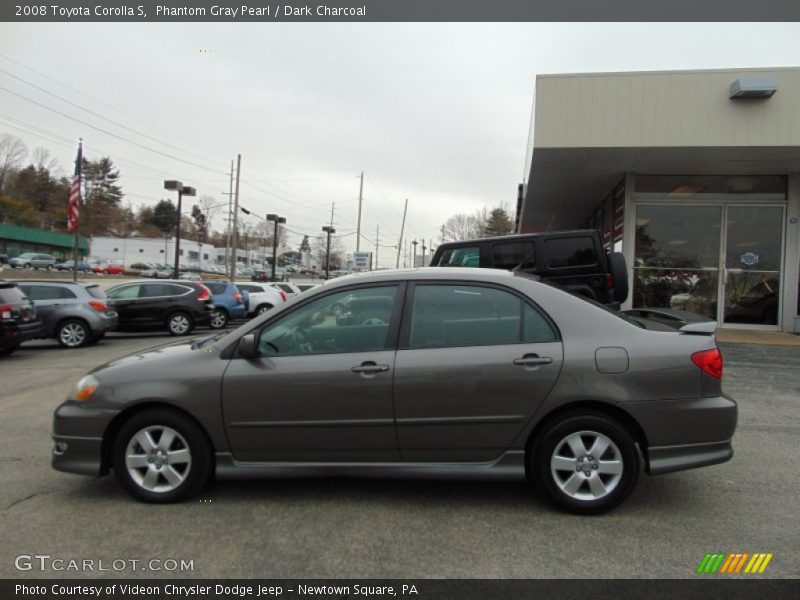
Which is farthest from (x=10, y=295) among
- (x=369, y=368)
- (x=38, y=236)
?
(x=38, y=236)

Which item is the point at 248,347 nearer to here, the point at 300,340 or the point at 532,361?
the point at 300,340

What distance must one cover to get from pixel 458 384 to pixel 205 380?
1680mm

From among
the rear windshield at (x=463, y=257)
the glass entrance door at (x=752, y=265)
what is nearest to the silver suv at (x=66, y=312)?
the rear windshield at (x=463, y=257)

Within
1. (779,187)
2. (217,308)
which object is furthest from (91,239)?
(779,187)

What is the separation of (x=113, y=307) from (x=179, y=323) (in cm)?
162

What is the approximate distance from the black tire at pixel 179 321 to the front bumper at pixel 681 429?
1310 cm

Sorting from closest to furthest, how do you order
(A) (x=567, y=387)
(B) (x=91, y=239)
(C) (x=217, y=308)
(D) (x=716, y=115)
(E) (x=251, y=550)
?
(E) (x=251, y=550) < (A) (x=567, y=387) < (D) (x=716, y=115) < (C) (x=217, y=308) < (B) (x=91, y=239)

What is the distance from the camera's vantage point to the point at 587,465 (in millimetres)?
3521

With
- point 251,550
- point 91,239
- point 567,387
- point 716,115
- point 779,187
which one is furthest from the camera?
point 91,239

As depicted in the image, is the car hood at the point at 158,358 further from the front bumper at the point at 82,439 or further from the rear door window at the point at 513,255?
the rear door window at the point at 513,255

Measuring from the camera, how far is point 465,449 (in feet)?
11.9

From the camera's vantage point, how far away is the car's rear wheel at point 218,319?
53.5ft

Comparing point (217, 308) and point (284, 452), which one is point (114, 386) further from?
point (217, 308)

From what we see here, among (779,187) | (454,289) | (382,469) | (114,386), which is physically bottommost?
(382,469)
